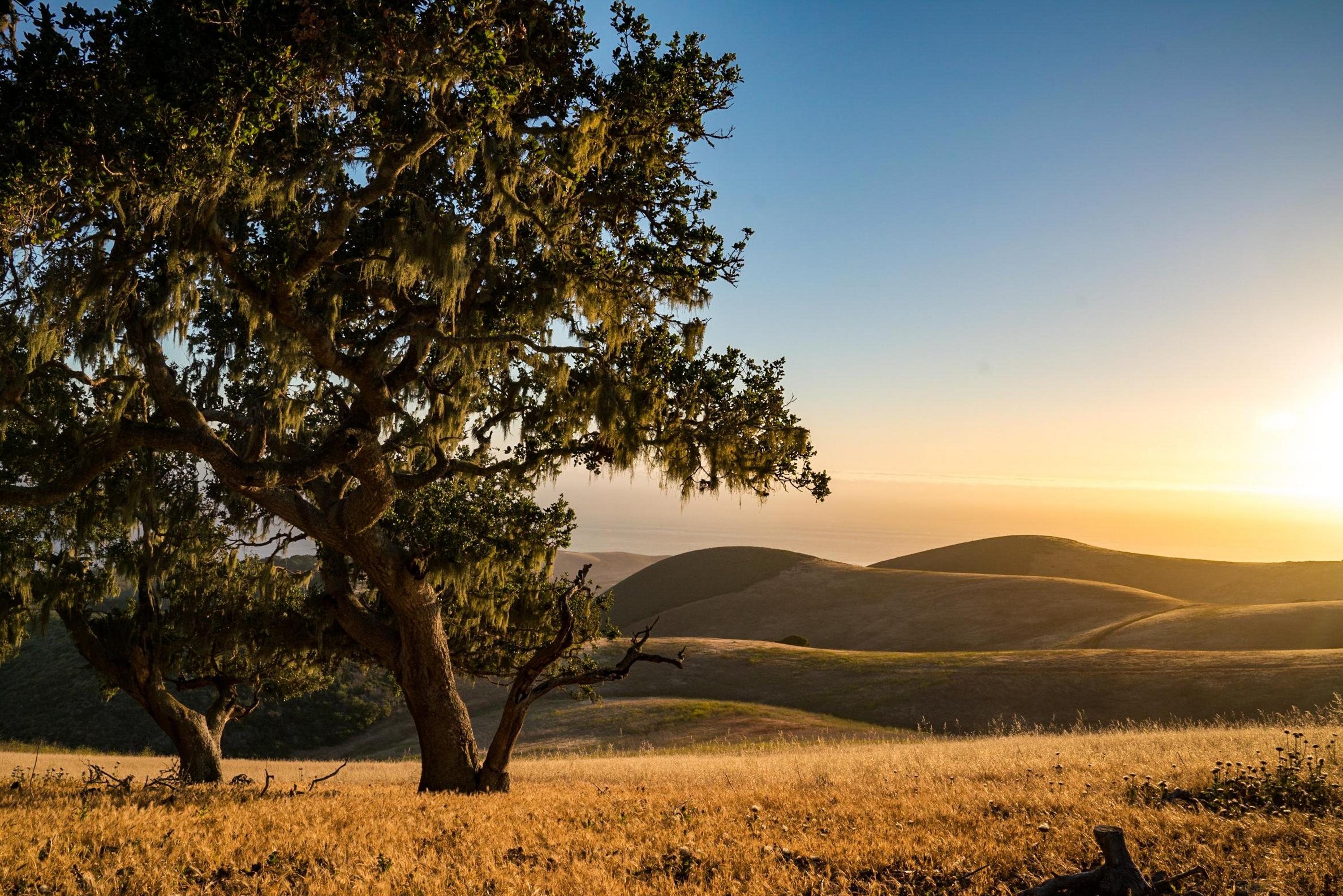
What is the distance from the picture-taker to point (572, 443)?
44.6ft

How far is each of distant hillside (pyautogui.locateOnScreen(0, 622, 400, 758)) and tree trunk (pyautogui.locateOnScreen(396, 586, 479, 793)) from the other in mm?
38391

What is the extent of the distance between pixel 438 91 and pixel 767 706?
43318mm

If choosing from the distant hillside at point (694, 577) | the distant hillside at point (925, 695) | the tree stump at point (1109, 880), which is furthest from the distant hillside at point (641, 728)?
the distant hillside at point (694, 577)

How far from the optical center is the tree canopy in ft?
29.0

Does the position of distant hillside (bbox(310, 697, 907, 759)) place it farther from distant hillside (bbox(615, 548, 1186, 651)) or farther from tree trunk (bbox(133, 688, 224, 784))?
distant hillside (bbox(615, 548, 1186, 651))

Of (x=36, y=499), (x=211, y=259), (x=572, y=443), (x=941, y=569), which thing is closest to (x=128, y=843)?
(x=36, y=499)

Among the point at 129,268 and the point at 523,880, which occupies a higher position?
the point at 129,268

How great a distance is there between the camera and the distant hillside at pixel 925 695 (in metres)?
38.8

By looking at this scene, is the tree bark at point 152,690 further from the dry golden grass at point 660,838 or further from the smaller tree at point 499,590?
the dry golden grass at point 660,838

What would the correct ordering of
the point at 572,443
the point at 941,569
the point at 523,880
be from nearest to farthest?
the point at 523,880, the point at 572,443, the point at 941,569

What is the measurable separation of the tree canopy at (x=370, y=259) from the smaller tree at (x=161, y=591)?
2.31 metres

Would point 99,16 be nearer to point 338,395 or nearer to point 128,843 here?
point 338,395

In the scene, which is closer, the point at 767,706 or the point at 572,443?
the point at 572,443

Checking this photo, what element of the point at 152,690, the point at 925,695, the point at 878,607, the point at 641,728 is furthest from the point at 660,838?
the point at 878,607
